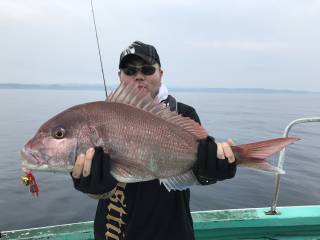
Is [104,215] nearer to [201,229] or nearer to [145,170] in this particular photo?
[145,170]

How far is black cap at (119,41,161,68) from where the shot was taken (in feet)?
11.4

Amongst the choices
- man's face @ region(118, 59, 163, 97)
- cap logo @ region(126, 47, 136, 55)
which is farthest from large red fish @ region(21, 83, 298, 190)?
cap logo @ region(126, 47, 136, 55)

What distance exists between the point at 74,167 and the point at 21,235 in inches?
99.2

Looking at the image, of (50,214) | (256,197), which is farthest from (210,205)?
(50,214)

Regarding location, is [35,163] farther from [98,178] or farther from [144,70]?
[144,70]

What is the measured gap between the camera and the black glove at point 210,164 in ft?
9.58

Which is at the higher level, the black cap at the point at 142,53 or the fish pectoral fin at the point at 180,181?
the black cap at the point at 142,53

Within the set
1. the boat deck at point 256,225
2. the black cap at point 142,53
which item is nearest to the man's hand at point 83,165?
the black cap at point 142,53

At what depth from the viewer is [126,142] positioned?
2787 mm

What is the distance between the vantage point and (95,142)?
276 centimetres

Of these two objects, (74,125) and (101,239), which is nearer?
(74,125)

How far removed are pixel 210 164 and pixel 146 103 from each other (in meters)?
0.74

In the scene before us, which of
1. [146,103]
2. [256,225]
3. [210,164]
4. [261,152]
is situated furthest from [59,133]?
[256,225]

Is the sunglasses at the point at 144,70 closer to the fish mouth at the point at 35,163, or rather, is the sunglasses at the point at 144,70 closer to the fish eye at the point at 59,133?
the fish eye at the point at 59,133
